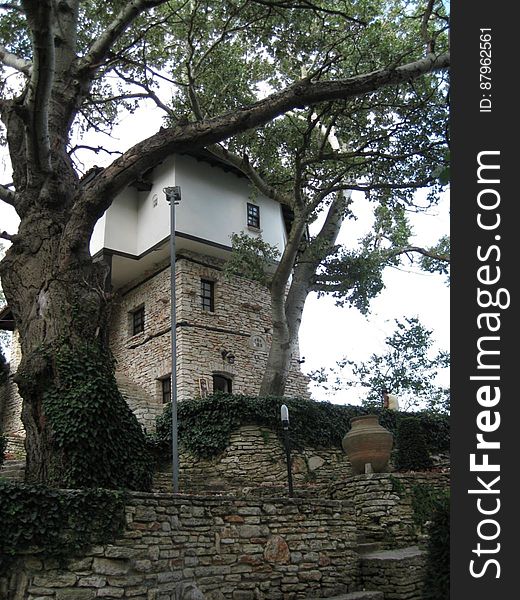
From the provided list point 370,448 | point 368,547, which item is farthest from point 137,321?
point 368,547

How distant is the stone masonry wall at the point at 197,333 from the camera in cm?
1661

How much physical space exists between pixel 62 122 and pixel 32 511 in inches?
231

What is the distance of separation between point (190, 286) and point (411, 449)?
25.4 feet

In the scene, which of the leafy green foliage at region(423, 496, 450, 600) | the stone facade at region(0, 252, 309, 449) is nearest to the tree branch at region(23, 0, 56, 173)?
the leafy green foliage at region(423, 496, 450, 600)

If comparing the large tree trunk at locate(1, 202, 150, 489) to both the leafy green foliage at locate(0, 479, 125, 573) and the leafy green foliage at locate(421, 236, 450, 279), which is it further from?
the leafy green foliage at locate(421, 236, 450, 279)

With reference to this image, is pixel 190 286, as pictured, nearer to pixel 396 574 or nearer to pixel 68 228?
pixel 68 228

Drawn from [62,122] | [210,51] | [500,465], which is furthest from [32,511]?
[210,51]

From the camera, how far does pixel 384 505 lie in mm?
10062

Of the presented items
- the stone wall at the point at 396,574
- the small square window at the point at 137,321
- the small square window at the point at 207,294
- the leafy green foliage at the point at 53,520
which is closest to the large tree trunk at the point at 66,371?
the leafy green foliage at the point at 53,520

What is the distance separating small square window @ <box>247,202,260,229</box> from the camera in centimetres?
1877

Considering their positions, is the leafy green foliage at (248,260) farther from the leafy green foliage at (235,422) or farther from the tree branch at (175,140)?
the tree branch at (175,140)

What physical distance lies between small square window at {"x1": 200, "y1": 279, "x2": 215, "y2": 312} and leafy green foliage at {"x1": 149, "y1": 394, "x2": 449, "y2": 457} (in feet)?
14.9

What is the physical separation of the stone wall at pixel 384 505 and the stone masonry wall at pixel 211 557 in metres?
1.39

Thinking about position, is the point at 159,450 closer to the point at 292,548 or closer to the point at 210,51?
the point at 292,548
